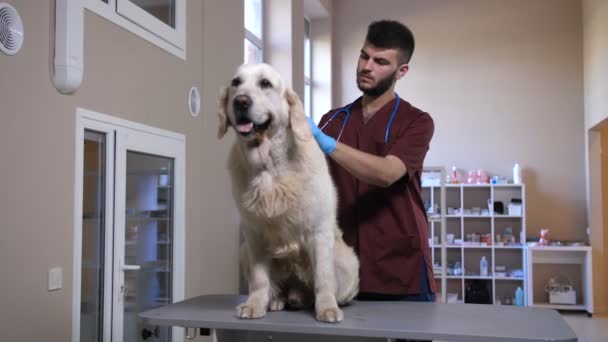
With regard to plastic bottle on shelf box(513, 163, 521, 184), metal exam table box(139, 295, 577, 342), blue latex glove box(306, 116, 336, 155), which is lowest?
metal exam table box(139, 295, 577, 342)

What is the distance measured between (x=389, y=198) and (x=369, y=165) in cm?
30

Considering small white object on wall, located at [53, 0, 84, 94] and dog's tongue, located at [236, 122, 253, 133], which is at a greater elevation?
small white object on wall, located at [53, 0, 84, 94]

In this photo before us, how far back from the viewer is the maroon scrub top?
7.27 feet

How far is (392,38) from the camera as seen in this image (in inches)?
89.0

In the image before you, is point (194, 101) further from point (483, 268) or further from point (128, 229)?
point (483, 268)

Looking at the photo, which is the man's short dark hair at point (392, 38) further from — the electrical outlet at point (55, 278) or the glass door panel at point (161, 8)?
the glass door panel at point (161, 8)

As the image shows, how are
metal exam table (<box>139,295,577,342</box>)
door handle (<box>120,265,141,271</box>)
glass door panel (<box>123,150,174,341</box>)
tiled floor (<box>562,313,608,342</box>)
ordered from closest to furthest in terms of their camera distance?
metal exam table (<box>139,295,577,342</box>)
door handle (<box>120,265,141,271</box>)
glass door panel (<box>123,150,174,341</box>)
tiled floor (<box>562,313,608,342</box>)

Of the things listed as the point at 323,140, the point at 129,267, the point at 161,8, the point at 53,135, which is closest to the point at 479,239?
the point at 161,8

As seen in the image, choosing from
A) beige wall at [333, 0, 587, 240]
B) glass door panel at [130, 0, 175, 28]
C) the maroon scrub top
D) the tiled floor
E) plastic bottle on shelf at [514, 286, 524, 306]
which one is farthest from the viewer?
beige wall at [333, 0, 587, 240]

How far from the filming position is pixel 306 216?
1796 millimetres

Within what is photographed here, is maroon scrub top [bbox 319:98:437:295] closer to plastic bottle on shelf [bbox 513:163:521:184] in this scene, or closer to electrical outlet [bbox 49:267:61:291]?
electrical outlet [bbox 49:267:61:291]

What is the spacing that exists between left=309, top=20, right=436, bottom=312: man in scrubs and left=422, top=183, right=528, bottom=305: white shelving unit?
6.42 metres

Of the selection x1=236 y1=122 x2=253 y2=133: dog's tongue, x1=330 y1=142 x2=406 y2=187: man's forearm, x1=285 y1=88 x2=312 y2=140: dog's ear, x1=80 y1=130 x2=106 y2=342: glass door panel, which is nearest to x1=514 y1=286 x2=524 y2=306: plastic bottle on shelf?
x1=80 y1=130 x2=106 y2=342: glass door panel

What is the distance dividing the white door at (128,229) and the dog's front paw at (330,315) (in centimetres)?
172
